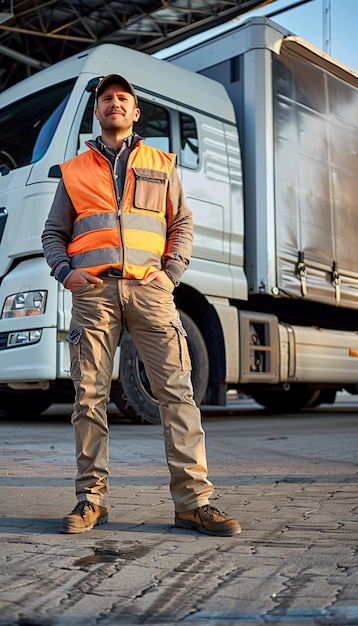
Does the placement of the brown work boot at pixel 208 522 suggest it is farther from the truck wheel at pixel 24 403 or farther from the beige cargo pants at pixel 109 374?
the truck wheel at pixel 24 403

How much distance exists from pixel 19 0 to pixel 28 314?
10837 mm

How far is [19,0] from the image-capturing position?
1535cm

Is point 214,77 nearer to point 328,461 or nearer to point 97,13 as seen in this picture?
point 328,461

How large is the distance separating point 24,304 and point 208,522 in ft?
12.5

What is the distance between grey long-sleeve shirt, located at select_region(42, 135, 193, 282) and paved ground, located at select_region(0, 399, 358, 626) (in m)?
1.01

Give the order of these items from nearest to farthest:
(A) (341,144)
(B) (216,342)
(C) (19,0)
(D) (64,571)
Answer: (D) (64,571)
(B) (216,342)
(A) (341,144)
(C) (19,0)

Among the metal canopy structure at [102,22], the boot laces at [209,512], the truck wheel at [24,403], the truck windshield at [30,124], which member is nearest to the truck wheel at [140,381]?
the truck windshield at [30,124]

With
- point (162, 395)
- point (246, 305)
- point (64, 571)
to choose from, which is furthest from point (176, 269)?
point (246, 305)

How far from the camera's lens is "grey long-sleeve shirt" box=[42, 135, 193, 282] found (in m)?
3.24

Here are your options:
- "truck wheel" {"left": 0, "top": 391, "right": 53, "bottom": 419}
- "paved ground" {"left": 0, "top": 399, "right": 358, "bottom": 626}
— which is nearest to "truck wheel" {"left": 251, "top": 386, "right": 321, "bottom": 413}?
"truck wheel" {"left": 0, "top": 391, "right": 53, "bottom": 419}

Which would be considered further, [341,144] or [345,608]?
[341,144]

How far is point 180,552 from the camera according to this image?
8.73 ft

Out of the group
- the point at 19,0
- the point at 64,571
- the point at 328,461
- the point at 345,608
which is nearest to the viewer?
the point at 345,608

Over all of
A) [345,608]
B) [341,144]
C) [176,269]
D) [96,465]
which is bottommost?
[345,608]
